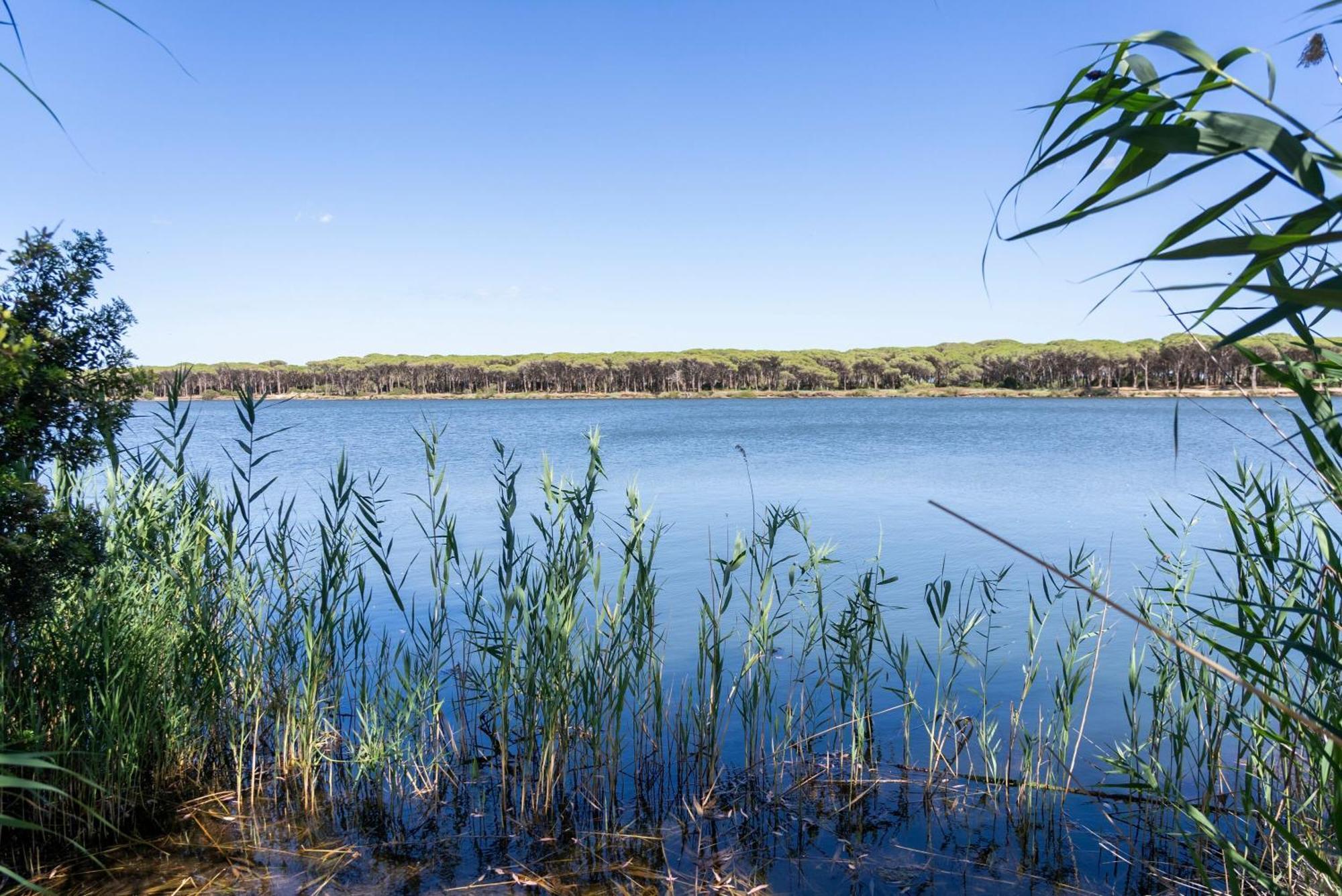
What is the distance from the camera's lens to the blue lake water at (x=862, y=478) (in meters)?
11.9

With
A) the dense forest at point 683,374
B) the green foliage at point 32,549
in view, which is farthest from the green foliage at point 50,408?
the dense forest at point 683,374

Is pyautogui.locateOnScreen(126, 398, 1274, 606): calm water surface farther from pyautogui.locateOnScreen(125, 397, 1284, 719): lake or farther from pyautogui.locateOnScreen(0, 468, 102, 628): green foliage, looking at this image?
pyautogui.locateOnScreen(0, 468, 102, 628): green foliage

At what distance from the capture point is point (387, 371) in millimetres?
108125

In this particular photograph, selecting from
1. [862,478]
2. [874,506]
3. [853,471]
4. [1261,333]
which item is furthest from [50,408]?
[853,471]

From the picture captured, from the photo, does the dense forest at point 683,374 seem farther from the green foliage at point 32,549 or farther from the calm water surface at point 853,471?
the green foliage at point 32,549

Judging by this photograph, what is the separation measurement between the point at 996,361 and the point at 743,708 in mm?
105528

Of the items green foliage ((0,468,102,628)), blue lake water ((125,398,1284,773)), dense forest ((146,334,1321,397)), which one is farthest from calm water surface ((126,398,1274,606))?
dense forest ((146,334,1321,397))

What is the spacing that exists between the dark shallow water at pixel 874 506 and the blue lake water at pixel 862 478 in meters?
0.09

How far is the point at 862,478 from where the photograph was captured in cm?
2189

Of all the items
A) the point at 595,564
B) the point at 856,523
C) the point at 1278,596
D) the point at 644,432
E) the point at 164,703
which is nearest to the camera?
the point at 1278,596

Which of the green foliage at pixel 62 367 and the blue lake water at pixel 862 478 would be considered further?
the blue lake water at pixel 862 478

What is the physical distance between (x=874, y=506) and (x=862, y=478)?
4815 mm

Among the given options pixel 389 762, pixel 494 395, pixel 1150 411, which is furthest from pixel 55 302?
pixel 494 395

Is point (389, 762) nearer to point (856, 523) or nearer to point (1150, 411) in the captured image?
point (856, 523)
